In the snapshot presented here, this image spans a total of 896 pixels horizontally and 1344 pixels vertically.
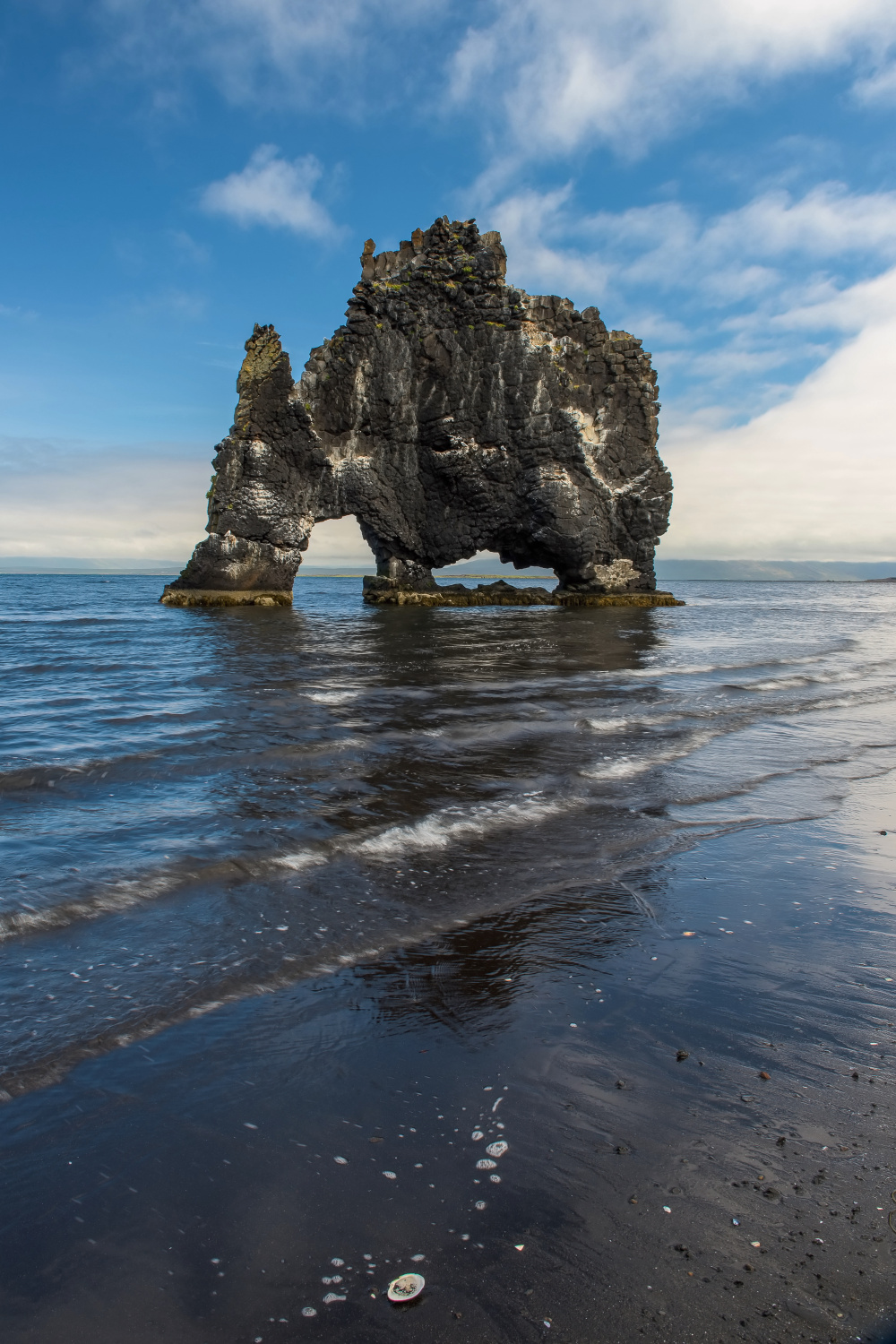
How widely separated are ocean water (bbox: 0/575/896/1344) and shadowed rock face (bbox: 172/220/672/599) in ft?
109

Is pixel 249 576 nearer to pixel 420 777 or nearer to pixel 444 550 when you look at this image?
pixel 444 550

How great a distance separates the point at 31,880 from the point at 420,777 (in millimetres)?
3921

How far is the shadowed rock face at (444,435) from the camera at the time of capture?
39594 millimetres

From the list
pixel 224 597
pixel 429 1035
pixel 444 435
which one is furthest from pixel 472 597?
pixel 429 1035

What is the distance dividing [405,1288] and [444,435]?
1709 inches

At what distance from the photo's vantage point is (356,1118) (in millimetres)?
2756

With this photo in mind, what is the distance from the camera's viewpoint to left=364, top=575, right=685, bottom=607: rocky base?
154ft

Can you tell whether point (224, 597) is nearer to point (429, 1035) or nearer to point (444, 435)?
point (444, 435)

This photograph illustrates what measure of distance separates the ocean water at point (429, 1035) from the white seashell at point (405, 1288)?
0.03m

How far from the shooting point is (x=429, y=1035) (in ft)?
10.9

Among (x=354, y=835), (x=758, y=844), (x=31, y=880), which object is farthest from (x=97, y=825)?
(x=758, y=844)

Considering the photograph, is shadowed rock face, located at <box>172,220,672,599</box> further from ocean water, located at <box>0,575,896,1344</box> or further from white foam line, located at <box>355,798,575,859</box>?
white foam line, located at <box>355,798,575,859</box>

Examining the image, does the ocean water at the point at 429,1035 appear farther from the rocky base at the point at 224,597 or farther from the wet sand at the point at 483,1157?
the rocky base at the point at 224,597

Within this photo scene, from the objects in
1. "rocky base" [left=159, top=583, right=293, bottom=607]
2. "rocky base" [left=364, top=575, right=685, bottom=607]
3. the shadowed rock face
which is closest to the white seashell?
the shadowed rock face
